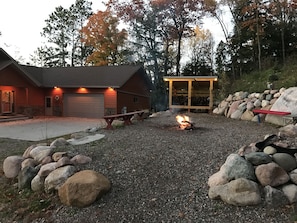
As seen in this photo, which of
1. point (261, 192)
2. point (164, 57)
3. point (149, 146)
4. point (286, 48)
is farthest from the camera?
point (164, 57)

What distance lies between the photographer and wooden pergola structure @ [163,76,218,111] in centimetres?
1497

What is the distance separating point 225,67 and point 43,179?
17.6 m

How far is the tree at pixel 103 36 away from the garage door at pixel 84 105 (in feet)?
21.9

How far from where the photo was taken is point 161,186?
3646mm

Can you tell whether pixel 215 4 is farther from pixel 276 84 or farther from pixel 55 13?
pixel 55 13

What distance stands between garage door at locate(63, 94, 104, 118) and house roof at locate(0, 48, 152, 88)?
86 centimetres

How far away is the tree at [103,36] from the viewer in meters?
21.8

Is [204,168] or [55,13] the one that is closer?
[204,168]

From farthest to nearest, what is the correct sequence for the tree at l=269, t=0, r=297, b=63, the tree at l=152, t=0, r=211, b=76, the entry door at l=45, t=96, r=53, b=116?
the tree at l=152, t=0, r=211, b=76 → the entry door at l=45, t=96, r=53, b=116 → the tree at l=269, t=0, r=297, b=63

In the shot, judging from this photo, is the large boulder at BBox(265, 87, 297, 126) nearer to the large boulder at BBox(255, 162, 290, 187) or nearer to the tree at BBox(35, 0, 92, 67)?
the large boulder at BBox(255, 162, 290, 187)

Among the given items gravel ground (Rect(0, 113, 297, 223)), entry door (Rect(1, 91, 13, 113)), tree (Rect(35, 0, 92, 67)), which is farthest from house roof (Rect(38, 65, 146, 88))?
gravel ground (Rect(0, 113, 297, 223))

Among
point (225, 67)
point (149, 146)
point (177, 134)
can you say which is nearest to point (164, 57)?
point (225, 67)

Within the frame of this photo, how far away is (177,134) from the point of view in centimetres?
714

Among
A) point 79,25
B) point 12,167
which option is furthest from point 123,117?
point 79,25
